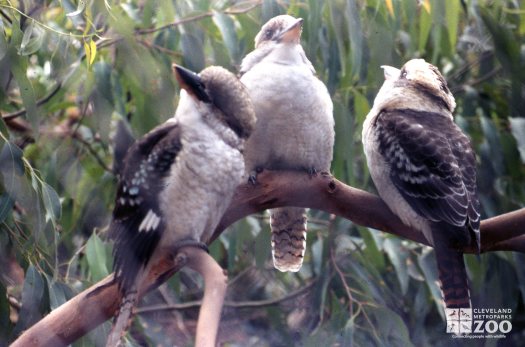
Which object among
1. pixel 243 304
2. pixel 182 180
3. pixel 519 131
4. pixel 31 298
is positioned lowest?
pixel 243 304

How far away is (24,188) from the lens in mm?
1484

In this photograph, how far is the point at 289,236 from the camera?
5.48 ft

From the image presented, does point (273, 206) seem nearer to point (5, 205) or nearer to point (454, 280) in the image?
point (454, 280)

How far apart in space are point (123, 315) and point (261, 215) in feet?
2.39

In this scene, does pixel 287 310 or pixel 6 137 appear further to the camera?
pixel 287 310

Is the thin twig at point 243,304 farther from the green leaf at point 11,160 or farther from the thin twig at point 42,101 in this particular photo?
the green leaf at point 11,160

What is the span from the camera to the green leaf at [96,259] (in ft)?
5.50

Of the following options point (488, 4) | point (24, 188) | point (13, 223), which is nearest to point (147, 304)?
point (13, 223)

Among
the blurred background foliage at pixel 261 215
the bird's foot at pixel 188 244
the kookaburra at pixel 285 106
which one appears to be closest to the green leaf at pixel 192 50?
the blurred background foliage at pixel 261 215

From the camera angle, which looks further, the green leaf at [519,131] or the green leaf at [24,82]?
the green leaf at [519,131]

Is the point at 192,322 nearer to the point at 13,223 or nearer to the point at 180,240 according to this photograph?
the point at 13,223

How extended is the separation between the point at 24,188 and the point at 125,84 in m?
0.46

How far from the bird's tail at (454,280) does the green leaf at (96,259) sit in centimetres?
64

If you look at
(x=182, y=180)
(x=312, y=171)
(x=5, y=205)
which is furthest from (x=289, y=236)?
(x=5, y=205)
